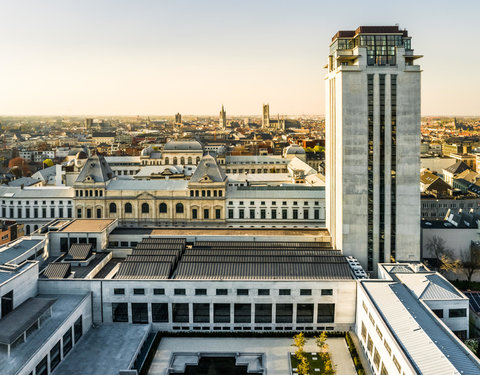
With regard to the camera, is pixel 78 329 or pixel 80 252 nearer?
pixel 78 329

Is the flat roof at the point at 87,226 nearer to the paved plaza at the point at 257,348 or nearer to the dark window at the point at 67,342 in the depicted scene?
the dark window at the point at 67,342

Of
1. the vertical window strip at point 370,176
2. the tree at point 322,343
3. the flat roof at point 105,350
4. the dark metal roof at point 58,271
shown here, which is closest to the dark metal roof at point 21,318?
the flat roof at point 105,350

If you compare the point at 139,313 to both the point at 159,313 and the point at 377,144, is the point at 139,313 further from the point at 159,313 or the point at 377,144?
the point at 377,144

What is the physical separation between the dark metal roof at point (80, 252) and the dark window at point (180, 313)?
815 inches

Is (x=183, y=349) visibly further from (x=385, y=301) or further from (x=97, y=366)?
(x=385, y=301)

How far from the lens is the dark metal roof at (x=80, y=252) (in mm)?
78000

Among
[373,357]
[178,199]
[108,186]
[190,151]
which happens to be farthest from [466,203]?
[190,151]

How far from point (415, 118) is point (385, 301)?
112 feet

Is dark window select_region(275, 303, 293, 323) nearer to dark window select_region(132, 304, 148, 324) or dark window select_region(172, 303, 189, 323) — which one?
dark window select_region(172, 303, 189, 323)

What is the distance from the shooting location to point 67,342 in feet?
190

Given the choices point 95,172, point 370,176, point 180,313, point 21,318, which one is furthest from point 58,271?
Result: point 370,176

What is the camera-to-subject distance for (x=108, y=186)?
11831 cm

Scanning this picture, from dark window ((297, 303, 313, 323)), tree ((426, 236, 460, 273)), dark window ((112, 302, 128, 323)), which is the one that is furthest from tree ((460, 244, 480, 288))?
dark window ((112, 302, 128, 323))

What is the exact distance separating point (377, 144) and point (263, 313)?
34603mm
